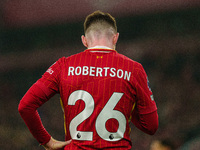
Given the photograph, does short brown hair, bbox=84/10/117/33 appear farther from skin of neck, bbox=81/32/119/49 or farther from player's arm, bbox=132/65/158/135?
player's arm, bbox=132/65/158/135

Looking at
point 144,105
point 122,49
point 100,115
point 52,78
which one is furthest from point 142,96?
point 122,49

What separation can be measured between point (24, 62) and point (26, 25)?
143 centimetres

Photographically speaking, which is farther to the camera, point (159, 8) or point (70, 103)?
point (159, 8)

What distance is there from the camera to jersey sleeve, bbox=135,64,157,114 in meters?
1.74

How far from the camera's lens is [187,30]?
8.95 m

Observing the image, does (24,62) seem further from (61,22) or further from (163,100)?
(163,100)

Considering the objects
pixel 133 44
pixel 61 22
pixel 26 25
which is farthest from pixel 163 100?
pixel 26 25

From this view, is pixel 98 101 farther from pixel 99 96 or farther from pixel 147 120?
pixel 147 120

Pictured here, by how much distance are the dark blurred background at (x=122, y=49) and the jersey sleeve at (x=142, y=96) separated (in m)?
5.49

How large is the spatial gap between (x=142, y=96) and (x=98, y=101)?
0.26m

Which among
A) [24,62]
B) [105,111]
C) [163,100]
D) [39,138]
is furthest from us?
[24,62]

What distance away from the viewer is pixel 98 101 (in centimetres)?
170

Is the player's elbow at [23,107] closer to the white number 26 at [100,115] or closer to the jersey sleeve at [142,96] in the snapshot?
the white number 26 at [100,115]

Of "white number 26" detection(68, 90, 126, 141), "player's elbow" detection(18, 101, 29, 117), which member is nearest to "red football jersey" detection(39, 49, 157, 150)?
"white number 26" detection(68, 90, 126, 141)
